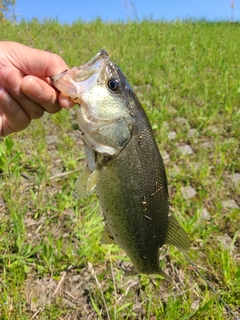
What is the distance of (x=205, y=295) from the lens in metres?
2.50

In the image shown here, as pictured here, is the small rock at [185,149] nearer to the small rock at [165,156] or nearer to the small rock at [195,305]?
the small rock at [165,156]

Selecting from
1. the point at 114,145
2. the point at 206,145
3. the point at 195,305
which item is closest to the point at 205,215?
the point at 195,305

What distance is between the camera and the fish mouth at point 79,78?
149cm

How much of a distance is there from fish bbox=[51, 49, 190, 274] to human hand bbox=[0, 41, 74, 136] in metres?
0.20

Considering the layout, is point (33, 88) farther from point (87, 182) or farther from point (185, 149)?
point (185, 149)

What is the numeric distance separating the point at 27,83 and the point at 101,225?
1588mm

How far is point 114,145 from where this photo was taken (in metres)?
1.55

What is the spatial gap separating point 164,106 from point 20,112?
3.32 meters

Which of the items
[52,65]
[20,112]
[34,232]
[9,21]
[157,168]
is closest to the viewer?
[157,168]

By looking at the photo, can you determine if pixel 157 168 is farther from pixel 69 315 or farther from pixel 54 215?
pixel 54 215

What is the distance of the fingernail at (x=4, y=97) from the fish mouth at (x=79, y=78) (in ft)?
1.41

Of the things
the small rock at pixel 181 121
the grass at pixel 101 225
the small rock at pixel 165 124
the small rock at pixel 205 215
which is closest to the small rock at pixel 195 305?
the grass at pixel 101 225

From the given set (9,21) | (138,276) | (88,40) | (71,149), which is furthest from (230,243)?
(9,21)

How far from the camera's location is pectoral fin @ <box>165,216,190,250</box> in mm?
1744
